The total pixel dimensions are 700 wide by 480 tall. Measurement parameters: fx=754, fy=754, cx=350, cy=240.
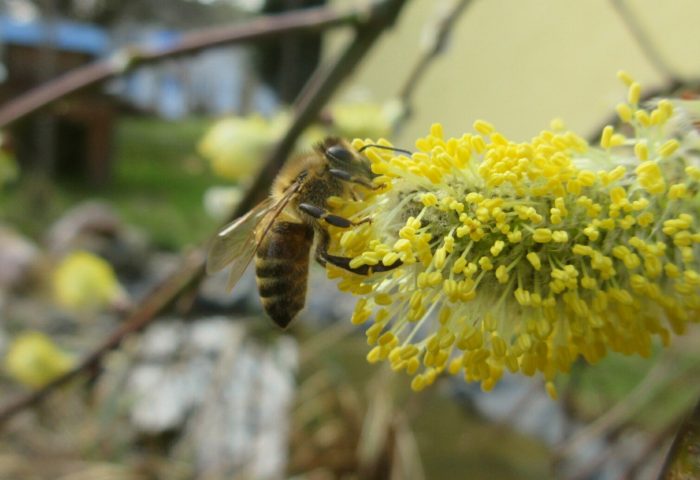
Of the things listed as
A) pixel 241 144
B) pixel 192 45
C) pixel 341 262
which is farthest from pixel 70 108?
pixel 341 262

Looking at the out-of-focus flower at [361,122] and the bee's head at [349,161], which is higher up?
the out-of-focus flower at [361,122]

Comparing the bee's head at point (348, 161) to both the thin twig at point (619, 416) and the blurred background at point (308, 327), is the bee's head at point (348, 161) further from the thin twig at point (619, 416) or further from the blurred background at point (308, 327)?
the thin twig at point (619, 416)

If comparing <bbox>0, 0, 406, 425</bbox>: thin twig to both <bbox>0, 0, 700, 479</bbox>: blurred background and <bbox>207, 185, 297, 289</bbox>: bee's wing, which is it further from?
<bbox>207, 185, 297, 289</bbox>: bee's wing

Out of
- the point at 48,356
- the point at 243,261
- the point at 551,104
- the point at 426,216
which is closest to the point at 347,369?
the point at 48,356

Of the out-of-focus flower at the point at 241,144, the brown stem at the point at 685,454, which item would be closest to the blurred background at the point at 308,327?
the out-of-focus flower at the point at 241,144

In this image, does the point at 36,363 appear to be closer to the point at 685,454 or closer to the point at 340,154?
→ the point at 340,154
